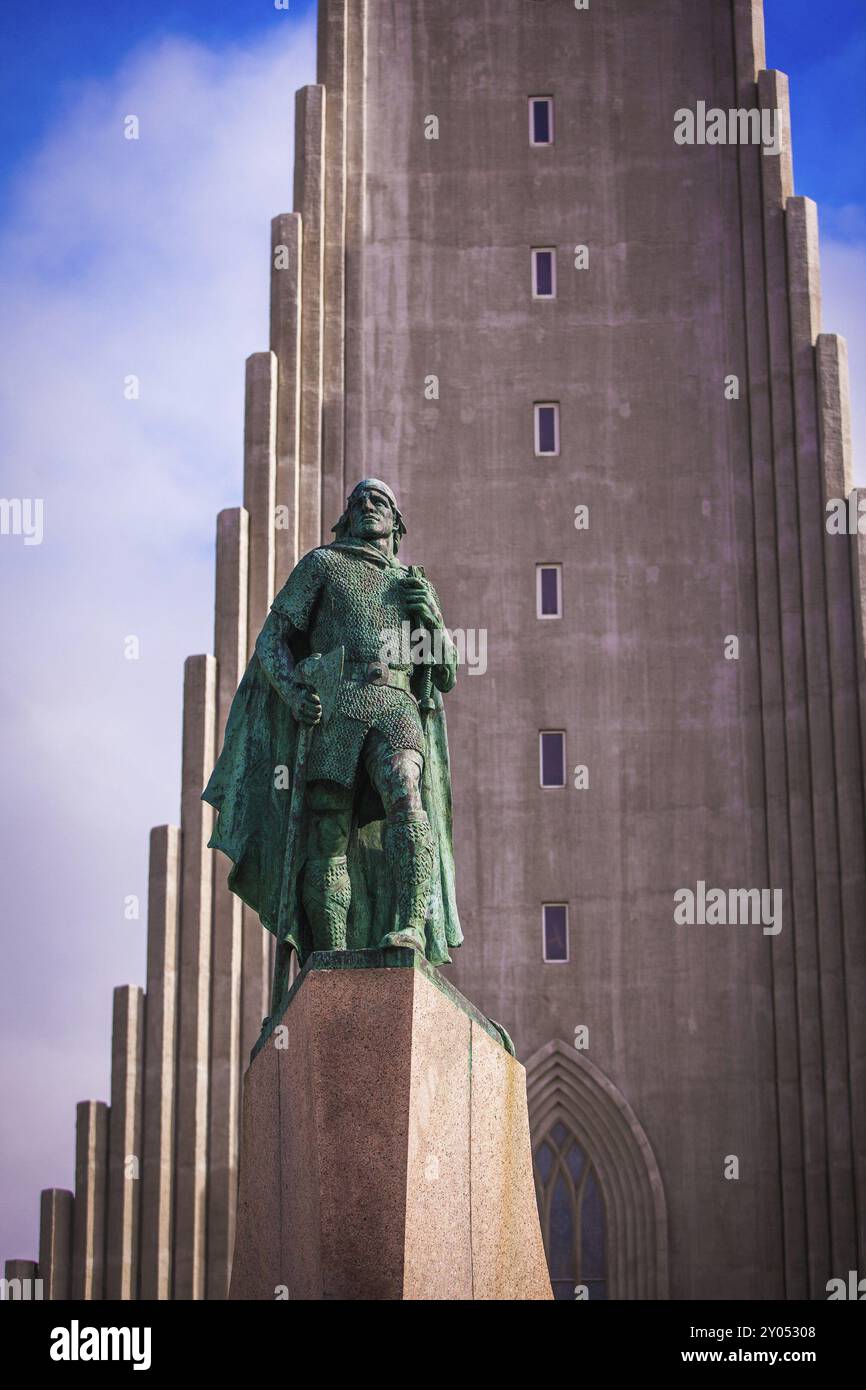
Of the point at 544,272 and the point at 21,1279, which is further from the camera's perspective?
the point at 544,272

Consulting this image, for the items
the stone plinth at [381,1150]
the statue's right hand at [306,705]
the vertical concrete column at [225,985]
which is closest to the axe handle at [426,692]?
the statue's right hand at [306,705]

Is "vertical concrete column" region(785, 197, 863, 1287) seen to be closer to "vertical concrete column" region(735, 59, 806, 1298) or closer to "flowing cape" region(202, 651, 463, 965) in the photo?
"vertical concrete column" region(735, 59, 806, 1298)

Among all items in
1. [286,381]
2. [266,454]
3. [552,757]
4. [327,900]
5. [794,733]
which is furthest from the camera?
[286,381]

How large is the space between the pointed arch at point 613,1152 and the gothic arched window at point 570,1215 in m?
0.12

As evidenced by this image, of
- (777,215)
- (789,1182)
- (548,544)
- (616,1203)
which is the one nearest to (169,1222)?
(616,1203)

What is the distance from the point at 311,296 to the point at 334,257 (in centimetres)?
80

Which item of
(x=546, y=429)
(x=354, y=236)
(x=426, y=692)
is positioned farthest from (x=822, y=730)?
(x=426, y=692)

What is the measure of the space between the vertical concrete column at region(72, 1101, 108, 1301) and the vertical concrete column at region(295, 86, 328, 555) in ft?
26.5

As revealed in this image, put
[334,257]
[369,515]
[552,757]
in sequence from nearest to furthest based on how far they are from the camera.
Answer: [369,515], [552,757], [334,257]

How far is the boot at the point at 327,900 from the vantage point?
12797mm

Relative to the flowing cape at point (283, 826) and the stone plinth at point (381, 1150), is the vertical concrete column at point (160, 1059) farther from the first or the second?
the stone plinth at point (381, 1150)

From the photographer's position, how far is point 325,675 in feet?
43.1

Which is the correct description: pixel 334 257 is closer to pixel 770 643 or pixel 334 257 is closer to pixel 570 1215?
pixel 770 643

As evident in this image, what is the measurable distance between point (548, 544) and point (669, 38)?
813 cm
